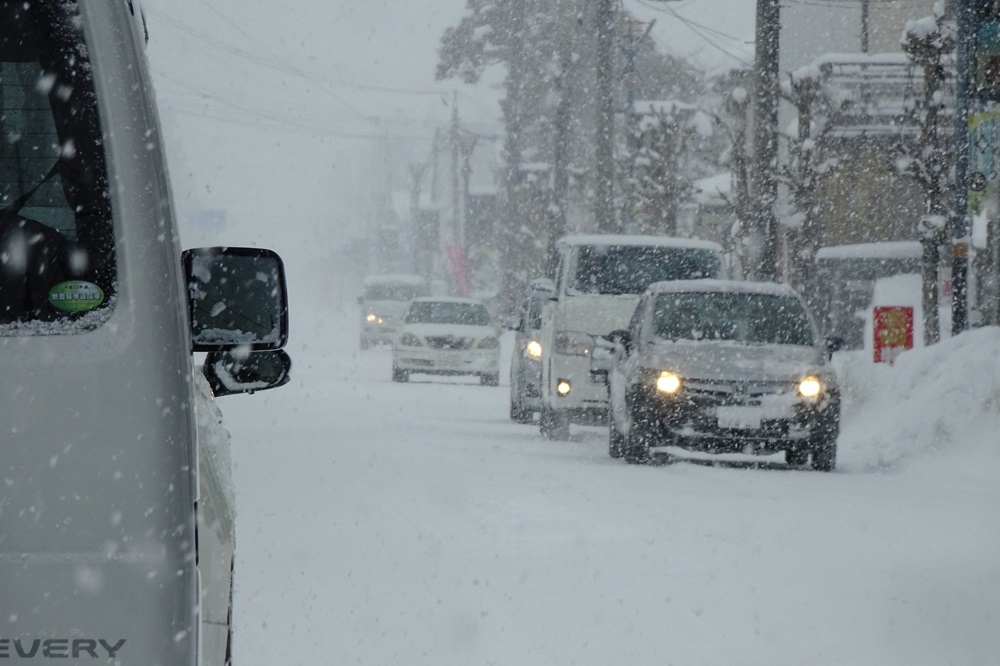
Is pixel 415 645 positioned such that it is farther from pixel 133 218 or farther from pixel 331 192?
pixel 331 192

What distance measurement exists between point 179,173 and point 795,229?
86.5 meters

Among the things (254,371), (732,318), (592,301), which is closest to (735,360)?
(732,318)

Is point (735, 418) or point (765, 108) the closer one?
point (735, 418)

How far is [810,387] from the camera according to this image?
13.7 metres

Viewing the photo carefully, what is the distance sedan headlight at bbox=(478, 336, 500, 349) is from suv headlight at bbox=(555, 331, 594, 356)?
44.6 feet

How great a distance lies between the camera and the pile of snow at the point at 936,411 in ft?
47.6

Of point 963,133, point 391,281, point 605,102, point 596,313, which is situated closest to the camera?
point 596,313

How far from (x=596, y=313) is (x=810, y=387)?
3582mm

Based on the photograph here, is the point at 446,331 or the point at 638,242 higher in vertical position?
the point at 638,242

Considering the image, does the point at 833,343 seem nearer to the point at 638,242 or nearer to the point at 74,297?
the point at 638,242

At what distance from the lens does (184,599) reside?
106 inches

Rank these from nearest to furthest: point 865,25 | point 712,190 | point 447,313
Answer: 1. point 447,313
2. point 712,190
3. point 865,25

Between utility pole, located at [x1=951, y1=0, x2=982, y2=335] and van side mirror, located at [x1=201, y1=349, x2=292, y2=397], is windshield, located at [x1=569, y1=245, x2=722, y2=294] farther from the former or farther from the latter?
van side mirror, located at [x1=201, y1=349, x2=292, y2=397]

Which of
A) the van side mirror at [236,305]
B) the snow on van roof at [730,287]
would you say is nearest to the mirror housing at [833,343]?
the snow on van roof at [730,287]
